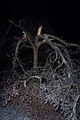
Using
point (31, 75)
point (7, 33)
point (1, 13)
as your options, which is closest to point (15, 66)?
point (31, 75)

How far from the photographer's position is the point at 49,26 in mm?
2650

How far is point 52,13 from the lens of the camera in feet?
8.21

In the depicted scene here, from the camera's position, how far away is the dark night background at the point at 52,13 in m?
2.32

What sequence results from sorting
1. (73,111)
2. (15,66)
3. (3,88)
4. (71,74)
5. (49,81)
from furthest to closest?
(15,66) → (3,88) → (49,81) → (71,74) → (73,111)

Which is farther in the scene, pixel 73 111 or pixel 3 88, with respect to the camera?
pixel 3 88

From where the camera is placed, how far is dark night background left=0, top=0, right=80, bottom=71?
2320mm

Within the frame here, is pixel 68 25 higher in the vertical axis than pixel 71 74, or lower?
higher

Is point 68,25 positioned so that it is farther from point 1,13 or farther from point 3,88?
point 3,88

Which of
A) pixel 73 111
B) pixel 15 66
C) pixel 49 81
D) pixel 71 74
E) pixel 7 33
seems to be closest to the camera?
pixel 73 111

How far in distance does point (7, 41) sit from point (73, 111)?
153 cm

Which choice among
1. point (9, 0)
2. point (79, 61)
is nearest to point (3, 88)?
point (79, 61)

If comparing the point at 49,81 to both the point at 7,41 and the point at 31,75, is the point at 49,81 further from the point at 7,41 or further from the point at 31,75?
the point at 7,41

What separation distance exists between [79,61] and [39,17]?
90 cm

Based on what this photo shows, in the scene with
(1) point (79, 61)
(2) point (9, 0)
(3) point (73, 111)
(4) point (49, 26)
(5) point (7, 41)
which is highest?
(2) point (9, 0)
